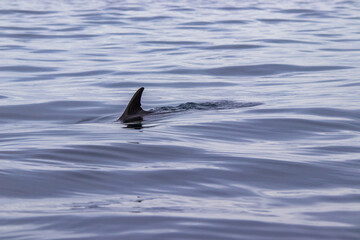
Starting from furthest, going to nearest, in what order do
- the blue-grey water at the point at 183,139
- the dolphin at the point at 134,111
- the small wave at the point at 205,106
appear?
the small wave at the point at 205,106 < the dolphin at the point at 134,111 < the blue-grey water at the point at 183,139

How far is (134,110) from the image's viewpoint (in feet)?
39.0

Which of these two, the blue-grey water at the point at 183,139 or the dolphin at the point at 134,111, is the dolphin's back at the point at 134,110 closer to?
the dolphin at the point at 134,111

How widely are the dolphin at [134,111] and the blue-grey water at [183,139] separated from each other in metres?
0.18

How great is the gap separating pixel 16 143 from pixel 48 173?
210cm

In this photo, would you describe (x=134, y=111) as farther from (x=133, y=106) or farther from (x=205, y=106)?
(x=205, y=106)

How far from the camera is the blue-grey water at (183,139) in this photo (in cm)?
637

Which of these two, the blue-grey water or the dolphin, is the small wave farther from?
the dolphin

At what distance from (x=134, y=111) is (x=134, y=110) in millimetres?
21

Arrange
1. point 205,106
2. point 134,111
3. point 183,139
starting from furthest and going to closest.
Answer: point 205,106, point 134,111, point 183,139

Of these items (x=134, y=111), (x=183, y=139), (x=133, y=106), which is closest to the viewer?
(x=183, y=139)

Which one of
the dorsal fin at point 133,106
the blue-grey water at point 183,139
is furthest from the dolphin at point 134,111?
the blue-grey water at point 183,139

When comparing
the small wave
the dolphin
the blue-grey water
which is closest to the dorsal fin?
the dolphin

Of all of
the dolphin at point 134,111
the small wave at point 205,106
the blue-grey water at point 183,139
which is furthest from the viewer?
the small wave at point 205,106

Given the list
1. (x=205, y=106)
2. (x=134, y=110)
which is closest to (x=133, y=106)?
(x=134, y=110)
